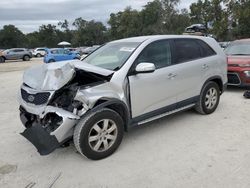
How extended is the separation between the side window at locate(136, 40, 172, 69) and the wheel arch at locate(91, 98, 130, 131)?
30.2 inches

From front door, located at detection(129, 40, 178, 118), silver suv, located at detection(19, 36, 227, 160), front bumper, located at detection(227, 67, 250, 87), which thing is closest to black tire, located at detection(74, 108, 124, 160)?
silver suv, located at detection(19, 36, 227, 160)

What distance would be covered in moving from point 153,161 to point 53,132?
140 cm

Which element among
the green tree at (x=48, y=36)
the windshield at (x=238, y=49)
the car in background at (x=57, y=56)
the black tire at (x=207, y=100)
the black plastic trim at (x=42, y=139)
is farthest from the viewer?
the green tree at (x=48, y=36)

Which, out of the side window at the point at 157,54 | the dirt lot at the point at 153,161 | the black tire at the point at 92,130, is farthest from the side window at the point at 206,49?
the black tire at the point at 92,130

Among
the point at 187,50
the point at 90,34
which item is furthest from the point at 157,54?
the point at 90,34

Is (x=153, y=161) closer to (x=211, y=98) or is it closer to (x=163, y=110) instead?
(x=163, y=110)

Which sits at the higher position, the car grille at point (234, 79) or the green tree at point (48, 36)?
the green tree at point (48, 36)

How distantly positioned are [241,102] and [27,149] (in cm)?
503

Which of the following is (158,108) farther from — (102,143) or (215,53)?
(215,53)

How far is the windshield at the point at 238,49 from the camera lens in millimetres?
8320

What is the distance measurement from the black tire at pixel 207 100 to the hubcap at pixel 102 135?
7.57ft

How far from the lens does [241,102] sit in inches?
260

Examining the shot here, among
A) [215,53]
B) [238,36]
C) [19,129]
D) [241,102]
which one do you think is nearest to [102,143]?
[19,129]

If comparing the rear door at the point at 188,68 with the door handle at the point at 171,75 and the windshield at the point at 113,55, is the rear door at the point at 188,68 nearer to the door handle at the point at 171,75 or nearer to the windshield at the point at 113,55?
the door handle at the point at 171,75
